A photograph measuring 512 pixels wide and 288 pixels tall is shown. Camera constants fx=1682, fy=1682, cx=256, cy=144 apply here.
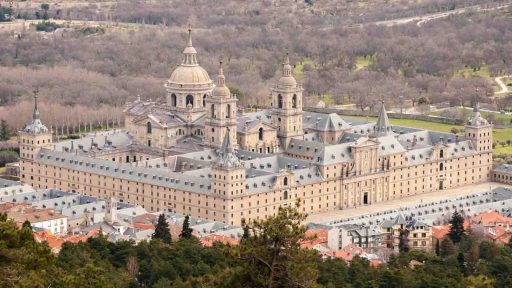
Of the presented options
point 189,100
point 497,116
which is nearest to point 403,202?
point 189,100

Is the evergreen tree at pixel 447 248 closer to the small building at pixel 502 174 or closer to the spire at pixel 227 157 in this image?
the spire at pixel 227 157

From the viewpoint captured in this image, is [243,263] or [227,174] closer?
[243,263]

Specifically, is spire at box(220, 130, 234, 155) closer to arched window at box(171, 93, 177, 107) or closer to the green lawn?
arched window at box(171, 93, 177, 107)

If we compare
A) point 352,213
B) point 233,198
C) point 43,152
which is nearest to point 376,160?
point 352,213

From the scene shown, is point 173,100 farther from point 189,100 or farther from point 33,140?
→ point 33,140

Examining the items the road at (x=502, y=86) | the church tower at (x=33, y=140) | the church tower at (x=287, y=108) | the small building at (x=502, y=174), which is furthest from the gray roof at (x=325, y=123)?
the road at (x=502, y=86)

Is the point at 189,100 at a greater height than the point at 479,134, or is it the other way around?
the point at 189,100

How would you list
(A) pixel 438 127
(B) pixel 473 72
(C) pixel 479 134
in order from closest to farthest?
(C) pixel 479 134 → (A) pixel 438 127 → (B) pixel 473 72
